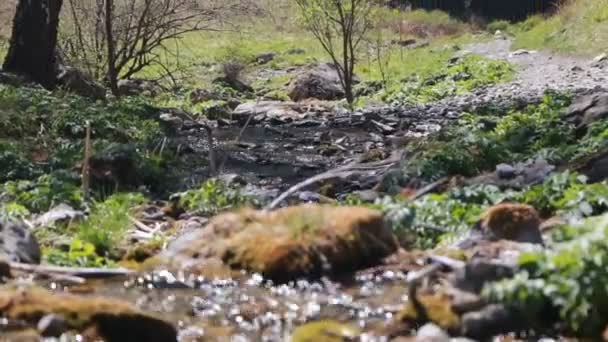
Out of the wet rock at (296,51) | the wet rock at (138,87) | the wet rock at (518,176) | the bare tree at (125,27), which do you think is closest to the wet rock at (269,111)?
the bare tree at (125,27)

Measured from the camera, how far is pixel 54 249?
657 cm

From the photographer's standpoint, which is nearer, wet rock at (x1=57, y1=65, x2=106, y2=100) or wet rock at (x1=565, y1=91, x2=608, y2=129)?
wet rock at (x1=565, y1=91, x2=608, y2=129)

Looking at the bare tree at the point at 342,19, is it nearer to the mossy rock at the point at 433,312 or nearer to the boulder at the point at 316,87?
the boulder at the point at 316,87

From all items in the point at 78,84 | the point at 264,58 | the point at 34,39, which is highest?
the point at 34,39

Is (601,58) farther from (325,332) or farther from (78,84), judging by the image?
(325,332)

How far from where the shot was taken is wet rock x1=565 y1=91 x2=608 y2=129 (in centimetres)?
1057

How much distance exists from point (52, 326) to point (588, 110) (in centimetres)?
776

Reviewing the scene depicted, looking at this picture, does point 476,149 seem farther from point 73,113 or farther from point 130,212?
point 73,113

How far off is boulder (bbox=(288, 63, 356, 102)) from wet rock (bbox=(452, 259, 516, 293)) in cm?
1979

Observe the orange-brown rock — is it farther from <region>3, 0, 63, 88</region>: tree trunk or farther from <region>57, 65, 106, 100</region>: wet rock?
<region>3, 0, 63, 88</region>: tree trunk

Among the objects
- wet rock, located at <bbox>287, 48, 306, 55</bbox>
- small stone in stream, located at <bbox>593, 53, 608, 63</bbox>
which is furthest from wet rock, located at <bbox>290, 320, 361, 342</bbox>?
wet rock, located at <bbox>287, 48, 306, 55</bbox>

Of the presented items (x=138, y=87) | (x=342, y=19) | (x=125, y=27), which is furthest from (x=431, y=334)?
(x=138, y=87)

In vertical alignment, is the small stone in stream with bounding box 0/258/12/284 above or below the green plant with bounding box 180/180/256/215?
above

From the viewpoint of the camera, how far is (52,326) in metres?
4.56
